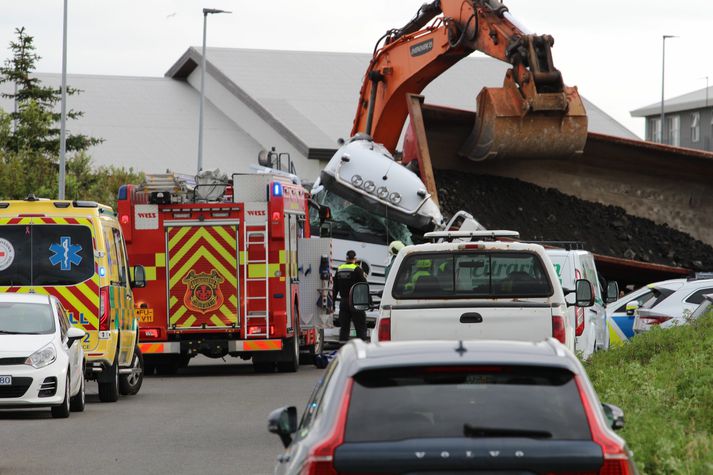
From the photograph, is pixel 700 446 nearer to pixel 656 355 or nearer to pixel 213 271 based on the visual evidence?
pixel 656 355

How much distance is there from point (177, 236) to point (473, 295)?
10775 mm

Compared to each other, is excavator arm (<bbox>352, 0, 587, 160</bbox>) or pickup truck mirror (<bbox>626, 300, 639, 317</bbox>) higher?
excavator arm (<bbox>352, 0, 587, 160</bbox>)

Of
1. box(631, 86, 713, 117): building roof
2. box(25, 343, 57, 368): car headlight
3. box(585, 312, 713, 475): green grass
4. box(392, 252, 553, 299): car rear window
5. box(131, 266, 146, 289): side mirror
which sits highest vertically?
box(631, 86, 713, 117): building roof

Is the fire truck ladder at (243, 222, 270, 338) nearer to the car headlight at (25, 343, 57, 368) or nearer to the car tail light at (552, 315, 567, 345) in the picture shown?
the car headlight at (25, 343, 57, 368)

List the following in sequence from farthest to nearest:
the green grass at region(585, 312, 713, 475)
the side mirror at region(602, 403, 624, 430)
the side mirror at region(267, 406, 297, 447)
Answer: the green grass at region(585, 312, 713, 475) < the side mirror at region(267, 406, 297, 447) < the side mirror at region(602, 403, 624, 430)

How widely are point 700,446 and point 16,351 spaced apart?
9.13m

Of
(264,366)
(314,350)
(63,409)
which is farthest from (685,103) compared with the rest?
(63,409)

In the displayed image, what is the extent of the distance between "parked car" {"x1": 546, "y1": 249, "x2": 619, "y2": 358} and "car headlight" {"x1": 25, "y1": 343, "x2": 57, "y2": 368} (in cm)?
562

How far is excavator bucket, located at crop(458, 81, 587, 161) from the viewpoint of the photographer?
27.8m

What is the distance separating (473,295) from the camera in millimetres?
14039

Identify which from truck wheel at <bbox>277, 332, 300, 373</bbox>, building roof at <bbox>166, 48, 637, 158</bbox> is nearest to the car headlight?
truck wheel at <bbox>277, 332, 300, 373</bbox>

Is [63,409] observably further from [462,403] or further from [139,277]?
[462,403]

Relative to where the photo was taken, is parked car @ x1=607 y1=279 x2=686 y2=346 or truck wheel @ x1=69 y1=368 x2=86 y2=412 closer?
truck wheel @ x1=69 y1=368 x2=86 y2=412

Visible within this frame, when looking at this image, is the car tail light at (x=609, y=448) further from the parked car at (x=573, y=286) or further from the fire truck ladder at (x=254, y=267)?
the fire truck ladder at (x=254, y=267)
